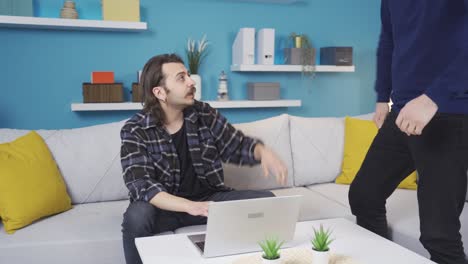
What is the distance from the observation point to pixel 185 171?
2.03 metres

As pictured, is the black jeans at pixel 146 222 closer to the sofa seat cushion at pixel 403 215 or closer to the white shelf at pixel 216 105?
the sofa seat cushion at pixel 403 215

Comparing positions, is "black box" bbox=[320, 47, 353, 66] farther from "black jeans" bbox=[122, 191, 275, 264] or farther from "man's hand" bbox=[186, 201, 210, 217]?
"man's hand" bbox=[186, 201, 210, 217]

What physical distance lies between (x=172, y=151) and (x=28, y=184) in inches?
24.3

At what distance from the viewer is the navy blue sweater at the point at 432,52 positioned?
1.22m

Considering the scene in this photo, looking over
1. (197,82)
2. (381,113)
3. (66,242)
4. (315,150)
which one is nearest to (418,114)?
(381,113)

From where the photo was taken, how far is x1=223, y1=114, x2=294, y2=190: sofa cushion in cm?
244

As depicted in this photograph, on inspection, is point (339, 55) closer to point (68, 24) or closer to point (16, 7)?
point (68, 24)

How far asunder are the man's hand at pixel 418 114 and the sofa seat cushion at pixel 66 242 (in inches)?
47.6

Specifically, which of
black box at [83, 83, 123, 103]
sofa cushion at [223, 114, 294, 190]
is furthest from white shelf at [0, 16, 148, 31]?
sofa cushion at [223, 114, 294, 190]

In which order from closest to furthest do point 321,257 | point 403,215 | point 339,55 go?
1. point 321,257
2. point 403,215
3. point 339,55

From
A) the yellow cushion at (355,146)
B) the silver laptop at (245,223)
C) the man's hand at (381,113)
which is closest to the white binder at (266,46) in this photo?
the yellow cushion at (355,146)

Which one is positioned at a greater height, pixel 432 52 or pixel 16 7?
pixel 16 7

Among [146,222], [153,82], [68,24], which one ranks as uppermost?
[68,24]

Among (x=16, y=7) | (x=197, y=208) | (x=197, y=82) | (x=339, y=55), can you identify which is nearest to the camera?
(x=197, y=208)
